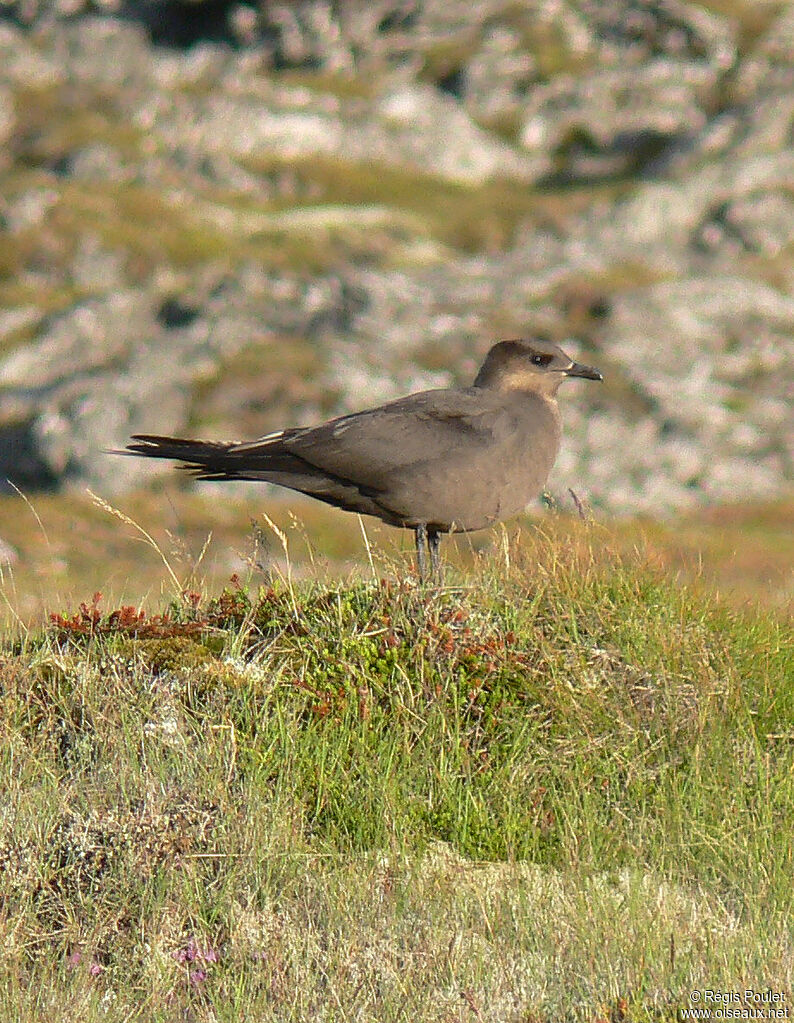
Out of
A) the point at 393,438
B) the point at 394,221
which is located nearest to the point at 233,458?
the point at 393,438

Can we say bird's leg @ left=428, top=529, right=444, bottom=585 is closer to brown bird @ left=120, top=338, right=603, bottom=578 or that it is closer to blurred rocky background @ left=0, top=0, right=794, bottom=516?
brown bird @ left=120, top=338, right=603, bottom=578

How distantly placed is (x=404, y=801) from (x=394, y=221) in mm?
54951

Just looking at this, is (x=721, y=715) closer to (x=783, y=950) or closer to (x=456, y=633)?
(x=456, y=633)

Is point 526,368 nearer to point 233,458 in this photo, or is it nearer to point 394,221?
point 233,458

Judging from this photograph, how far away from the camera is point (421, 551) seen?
26.2ft

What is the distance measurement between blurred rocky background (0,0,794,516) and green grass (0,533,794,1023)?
25.7 metres

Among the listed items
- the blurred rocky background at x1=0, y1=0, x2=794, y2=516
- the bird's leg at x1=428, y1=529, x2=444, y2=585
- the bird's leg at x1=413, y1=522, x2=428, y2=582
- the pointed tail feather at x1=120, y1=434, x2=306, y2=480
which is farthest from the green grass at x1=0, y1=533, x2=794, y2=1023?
the blurred rocky background at x1=0, y1=0, x2=794, y2=516

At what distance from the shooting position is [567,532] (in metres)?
8.14

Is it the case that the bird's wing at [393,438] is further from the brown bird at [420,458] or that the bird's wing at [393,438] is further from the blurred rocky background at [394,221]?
the blurred rocky background at [394,221]

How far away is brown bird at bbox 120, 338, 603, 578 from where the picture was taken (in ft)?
26.3

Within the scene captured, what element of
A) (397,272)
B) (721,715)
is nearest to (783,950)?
(721,715)

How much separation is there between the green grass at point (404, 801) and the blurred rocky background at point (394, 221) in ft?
84.4

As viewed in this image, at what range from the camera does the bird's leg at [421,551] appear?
7852 millimetres

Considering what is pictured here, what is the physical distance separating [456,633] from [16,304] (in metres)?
45.4
